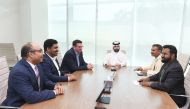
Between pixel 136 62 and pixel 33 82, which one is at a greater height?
pixel 33 82

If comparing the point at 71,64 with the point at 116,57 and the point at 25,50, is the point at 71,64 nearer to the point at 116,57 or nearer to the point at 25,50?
the point at 116,57

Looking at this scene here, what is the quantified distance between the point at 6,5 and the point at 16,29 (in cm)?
72

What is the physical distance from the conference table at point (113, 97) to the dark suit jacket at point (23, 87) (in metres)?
0.06

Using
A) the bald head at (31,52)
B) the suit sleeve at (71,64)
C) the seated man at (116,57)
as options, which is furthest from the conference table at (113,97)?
the seated man at (116,57)

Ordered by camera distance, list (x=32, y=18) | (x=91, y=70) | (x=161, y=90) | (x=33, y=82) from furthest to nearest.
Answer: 1. (x=32, y=18)
2. (x=91, y=70)
3. (x=161, y=90)
4. (x=33, y=82)

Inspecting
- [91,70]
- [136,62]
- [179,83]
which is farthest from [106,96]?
[136,62]

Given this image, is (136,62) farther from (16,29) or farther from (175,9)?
(16,29)

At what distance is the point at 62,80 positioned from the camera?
277cm

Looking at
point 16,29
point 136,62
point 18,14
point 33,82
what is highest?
point 18,14

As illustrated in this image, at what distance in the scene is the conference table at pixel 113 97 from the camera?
6.10ft

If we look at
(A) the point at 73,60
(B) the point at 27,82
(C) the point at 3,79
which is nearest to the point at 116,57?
(A) the point at 73,60

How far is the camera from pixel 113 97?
2123 mm

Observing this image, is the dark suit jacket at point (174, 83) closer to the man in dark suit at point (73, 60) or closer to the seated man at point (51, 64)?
the seated man at point (51, 64)

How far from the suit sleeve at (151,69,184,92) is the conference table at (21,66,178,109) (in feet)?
0.26
